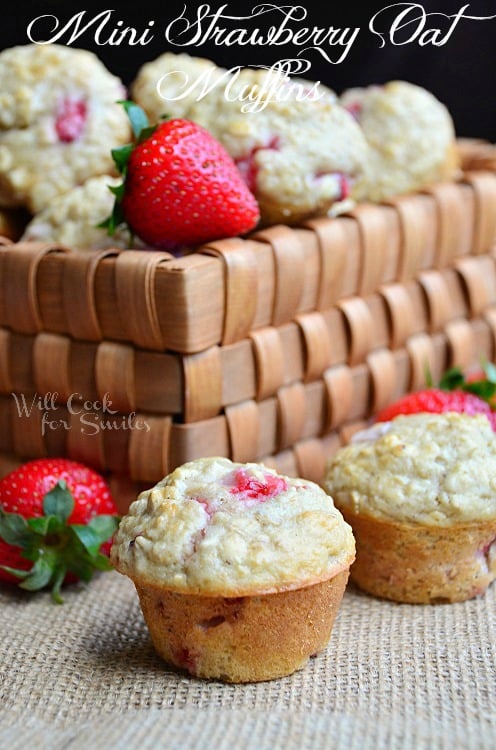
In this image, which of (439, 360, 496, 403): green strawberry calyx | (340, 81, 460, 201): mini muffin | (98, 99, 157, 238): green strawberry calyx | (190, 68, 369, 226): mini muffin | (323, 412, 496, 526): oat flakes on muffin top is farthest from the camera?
(340, 81, 460, 201): mini muffin

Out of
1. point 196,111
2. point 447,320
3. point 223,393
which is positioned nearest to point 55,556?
point 223,393

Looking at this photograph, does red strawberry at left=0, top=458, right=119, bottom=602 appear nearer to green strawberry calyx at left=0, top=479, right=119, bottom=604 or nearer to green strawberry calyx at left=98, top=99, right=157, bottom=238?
green strawberry calyx at left=0, top=479, right=119, bottom=604

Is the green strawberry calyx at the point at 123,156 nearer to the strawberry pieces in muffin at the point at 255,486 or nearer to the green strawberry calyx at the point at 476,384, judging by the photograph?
the strawberry pieces in muffin at the point at 255,486

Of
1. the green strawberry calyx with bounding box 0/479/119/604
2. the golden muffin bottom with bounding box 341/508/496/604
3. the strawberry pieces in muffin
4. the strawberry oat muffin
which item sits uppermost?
the strawberry oat muffin

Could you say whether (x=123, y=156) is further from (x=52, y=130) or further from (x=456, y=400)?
(x=456, y=400)

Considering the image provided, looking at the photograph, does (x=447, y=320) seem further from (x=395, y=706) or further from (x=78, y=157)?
(x=395, y=706)

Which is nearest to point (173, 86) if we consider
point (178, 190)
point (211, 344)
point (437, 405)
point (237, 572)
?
point (178, 190)

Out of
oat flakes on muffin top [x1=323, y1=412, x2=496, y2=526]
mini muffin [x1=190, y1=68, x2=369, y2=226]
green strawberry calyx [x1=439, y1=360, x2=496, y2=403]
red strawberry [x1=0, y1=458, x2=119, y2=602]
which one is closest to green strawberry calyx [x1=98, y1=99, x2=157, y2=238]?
mini muffin [x1=190, y1=68, x2=369, y2=226]

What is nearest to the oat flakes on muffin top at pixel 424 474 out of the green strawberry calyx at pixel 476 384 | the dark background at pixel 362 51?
the green strawberry calyx at pixel 476 384
